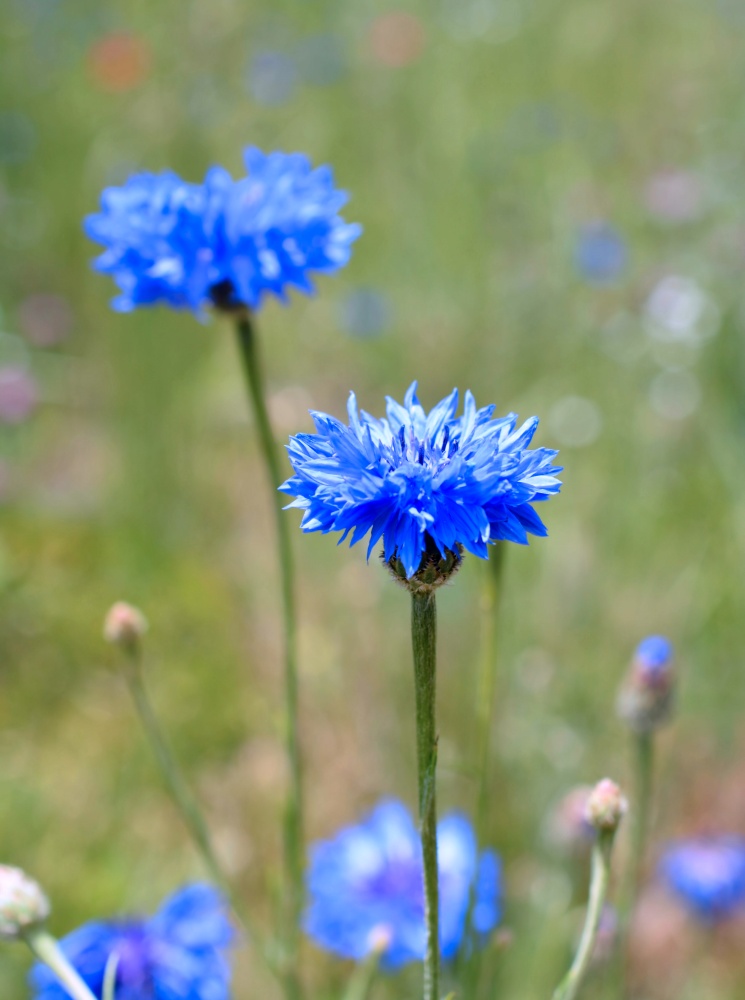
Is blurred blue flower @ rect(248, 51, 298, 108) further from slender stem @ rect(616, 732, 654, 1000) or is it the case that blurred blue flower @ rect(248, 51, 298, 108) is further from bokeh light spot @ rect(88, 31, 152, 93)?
slender stem @ rect(616, 732, 654, 1000)

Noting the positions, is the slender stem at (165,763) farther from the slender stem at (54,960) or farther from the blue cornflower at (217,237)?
the blue cornflower at (217,237)

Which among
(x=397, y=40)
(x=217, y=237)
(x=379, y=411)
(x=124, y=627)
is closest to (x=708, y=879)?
(x=124, y=627)

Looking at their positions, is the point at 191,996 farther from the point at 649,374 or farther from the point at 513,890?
the point at 649,374

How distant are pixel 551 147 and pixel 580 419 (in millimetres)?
1197

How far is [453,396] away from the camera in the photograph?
23.6 inches

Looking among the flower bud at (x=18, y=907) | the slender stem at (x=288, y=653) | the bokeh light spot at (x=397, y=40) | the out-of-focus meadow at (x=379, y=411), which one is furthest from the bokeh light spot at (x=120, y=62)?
the flower bud at (x=18, y=907)

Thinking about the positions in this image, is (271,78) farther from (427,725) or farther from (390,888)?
(427,725)

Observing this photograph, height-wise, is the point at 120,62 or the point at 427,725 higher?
the point at 120,62

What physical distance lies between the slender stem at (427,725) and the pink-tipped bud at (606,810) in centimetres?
13

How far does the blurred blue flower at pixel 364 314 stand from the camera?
2529 millimetres

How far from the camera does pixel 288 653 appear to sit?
37.4 inches

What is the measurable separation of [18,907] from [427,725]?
32 cm

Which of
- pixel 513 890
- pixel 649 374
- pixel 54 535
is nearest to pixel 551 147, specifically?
pixel 649 374

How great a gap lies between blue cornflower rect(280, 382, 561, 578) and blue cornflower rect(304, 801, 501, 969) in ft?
1.96
